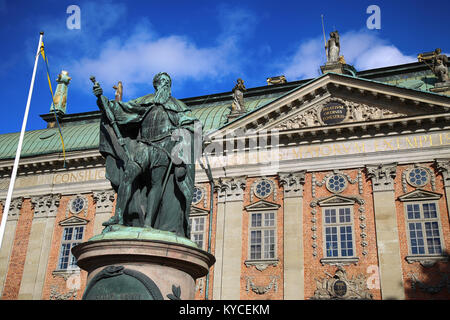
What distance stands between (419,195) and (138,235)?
18.8 meters

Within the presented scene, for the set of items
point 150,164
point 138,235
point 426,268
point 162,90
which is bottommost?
point 138,235

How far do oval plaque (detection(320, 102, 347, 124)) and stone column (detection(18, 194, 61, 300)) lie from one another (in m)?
15.3

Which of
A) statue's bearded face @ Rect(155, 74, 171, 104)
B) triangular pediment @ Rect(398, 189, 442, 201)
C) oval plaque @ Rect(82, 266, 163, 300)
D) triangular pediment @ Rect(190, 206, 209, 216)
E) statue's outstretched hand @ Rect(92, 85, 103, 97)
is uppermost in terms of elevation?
triangular pediment @ Rect(190, 206, 209, 216)

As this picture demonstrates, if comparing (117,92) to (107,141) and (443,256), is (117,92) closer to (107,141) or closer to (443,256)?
(443,256)

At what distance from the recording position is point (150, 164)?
7.62 metres

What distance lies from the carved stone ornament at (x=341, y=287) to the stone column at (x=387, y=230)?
2.62 feet

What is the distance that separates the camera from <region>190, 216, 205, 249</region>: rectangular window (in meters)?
25.5

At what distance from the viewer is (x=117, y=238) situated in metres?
6.62

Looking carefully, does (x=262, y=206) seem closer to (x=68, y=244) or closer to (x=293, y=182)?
(x=293, y=182)

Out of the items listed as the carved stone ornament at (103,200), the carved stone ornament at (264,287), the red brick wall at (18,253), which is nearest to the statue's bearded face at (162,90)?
the carved stone ornament at (264,287)

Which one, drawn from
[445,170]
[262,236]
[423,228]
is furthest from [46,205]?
[445,170]

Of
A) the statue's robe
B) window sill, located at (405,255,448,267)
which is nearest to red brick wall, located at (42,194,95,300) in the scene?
window sill, located at (405,255,448,267)

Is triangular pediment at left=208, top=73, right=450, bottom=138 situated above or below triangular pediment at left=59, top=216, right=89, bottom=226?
above

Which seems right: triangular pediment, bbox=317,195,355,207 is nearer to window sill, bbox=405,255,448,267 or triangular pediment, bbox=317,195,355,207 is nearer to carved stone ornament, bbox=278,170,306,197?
carved stone ornament, bbox=278,170,306,197
